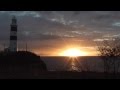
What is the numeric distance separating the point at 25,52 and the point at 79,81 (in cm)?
439

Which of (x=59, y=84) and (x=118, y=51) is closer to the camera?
(x=59, y=84)

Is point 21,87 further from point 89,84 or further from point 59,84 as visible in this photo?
point 89,84

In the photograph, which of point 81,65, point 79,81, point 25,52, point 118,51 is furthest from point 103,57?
point 79,81
